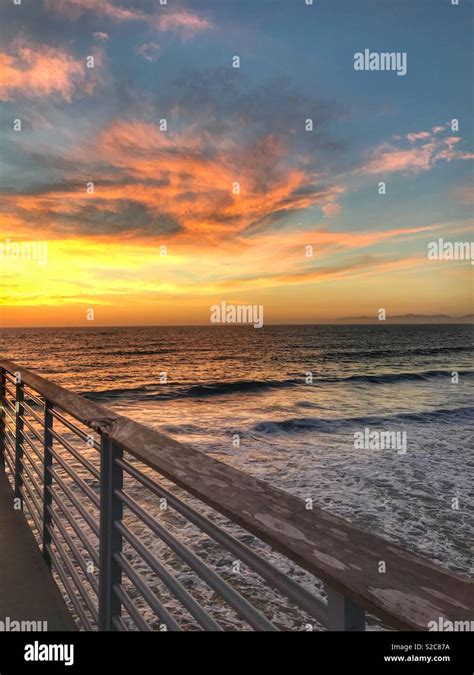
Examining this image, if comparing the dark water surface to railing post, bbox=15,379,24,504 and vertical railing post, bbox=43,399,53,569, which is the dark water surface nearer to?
vertical railing post, bbox=43,399,53,569

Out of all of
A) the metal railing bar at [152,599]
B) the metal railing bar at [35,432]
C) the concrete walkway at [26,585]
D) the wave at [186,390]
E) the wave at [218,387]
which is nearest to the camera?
the metal railing bar at [152,599]

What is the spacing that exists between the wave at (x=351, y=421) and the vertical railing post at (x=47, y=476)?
445 inches

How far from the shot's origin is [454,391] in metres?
24.2

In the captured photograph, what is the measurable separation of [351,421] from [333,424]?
2.88 feet

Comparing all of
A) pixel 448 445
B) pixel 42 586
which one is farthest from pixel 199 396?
pixel 42 586

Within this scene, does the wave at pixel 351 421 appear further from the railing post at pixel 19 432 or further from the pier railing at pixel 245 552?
the pier railing at pixel 245 552

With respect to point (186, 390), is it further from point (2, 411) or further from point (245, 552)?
point (245, 552)

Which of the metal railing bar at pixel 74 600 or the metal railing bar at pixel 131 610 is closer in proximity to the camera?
the metal railing bar at pixel 131 610

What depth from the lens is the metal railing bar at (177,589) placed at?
1.02 m

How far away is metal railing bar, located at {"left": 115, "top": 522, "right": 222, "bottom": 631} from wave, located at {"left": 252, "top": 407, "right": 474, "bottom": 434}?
41.3 feet

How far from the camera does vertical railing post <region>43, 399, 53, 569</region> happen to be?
2.70m

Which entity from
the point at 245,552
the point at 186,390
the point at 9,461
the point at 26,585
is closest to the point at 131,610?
the point at 245,552

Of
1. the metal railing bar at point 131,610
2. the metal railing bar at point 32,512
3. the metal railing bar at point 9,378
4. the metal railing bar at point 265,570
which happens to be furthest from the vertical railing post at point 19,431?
the metal railing bar at point 265,570
